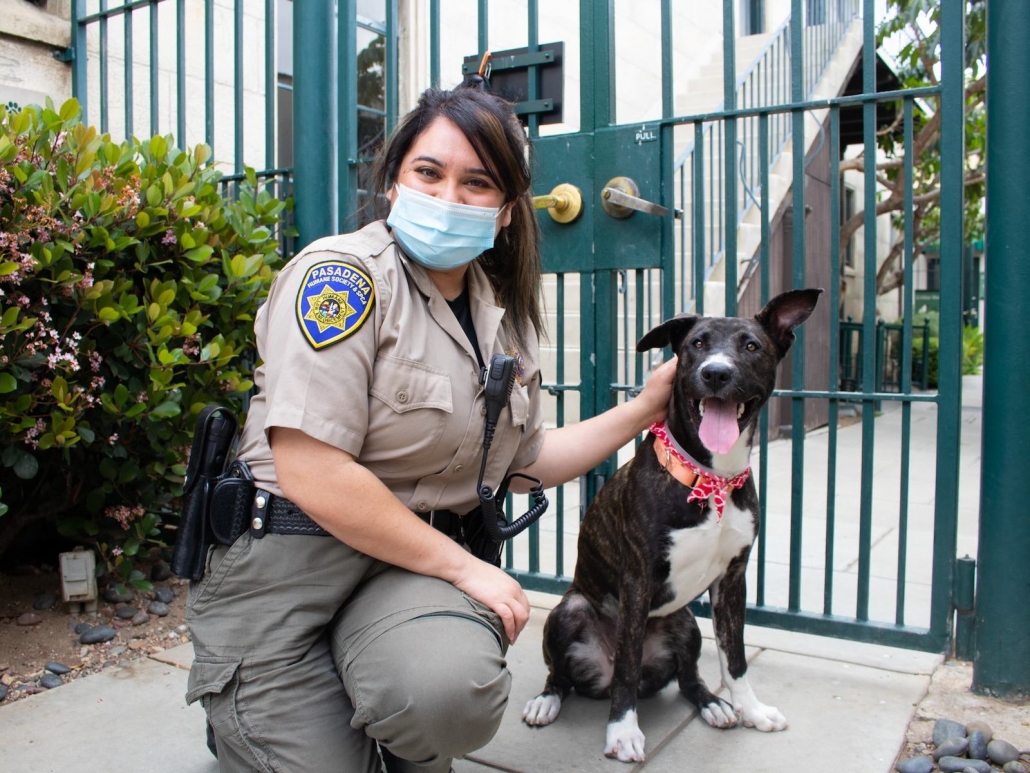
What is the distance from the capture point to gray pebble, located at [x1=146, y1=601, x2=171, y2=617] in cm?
364

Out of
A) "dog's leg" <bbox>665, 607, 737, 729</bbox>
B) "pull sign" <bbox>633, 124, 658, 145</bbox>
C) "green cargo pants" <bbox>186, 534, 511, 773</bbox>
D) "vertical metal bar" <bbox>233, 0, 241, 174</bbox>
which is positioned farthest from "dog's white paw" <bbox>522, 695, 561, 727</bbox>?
"vertical metal bar" <bbox>233, 0, 241, 174</bbox>

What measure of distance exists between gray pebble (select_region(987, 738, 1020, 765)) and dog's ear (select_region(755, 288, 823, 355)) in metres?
1.24

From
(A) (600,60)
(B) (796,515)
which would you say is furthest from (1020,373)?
(A) (600,60)

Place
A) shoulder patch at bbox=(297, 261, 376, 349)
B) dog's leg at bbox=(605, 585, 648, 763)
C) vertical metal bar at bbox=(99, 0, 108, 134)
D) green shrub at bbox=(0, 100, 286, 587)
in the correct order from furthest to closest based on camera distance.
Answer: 1. vertical metal bar at bbox=(99, 0, 108, 134)
2. green shrub at bbox=(0, 100, 286, 587)
3. dog's leg at bbox=(605, 585, 648, 763)
4. shoulder patch at bbox=(297, 261, 376, 349)

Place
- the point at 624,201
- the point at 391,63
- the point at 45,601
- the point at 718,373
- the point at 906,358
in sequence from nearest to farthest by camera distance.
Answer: the point at 718,373 < the point at 906,358 < the point at 624,201 < the point at 45,601 < the point at 391,63

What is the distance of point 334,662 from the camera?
216 cm

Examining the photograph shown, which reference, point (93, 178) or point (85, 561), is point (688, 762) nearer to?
point (85, 561)

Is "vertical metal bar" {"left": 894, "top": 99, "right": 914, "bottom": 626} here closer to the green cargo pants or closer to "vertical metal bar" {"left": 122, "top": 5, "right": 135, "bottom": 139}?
the green cargo pants

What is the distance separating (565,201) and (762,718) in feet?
6.30

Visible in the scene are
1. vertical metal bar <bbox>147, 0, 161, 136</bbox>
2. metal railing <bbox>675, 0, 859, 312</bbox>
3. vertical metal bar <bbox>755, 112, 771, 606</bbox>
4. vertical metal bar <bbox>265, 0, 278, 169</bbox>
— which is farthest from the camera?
metal railing <bbox>675, 0, 859, 312</bbox>

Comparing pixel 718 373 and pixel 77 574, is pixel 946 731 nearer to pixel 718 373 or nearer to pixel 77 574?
pixel 718 373

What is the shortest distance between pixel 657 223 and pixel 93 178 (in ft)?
6.76

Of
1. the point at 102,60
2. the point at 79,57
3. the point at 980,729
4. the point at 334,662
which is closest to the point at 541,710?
the point at 334,662

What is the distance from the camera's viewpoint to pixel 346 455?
2.04 metres
